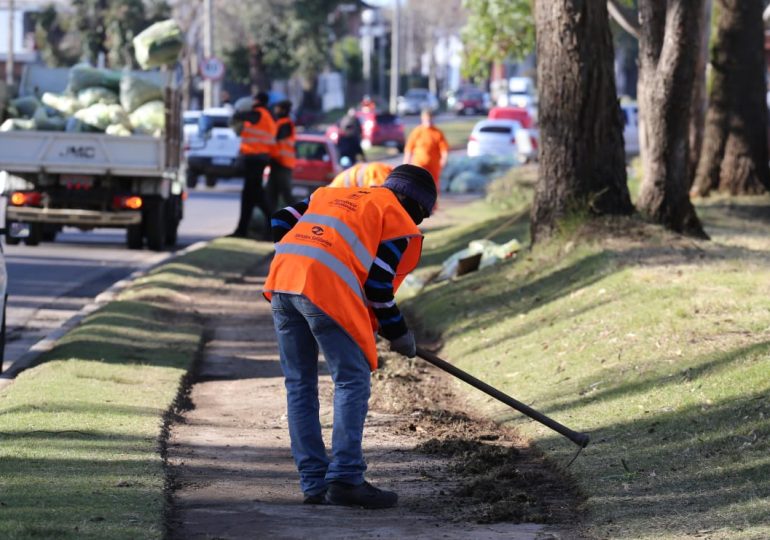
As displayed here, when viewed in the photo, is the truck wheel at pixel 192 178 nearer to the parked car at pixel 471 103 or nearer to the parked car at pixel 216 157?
the parked car at pixel 216 157

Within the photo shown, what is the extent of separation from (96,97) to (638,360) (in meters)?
12.6

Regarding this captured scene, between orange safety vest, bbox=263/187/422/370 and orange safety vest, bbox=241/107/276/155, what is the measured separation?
1404cm

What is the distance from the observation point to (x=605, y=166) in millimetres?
13992

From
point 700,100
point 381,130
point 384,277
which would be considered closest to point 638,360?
point 384,277

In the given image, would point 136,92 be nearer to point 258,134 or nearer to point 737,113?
point 258,134

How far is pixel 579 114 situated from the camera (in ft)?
45.7

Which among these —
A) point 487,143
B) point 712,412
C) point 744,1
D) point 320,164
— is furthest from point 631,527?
point 487,143

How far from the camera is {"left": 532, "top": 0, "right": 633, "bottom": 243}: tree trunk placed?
1388 centimetres

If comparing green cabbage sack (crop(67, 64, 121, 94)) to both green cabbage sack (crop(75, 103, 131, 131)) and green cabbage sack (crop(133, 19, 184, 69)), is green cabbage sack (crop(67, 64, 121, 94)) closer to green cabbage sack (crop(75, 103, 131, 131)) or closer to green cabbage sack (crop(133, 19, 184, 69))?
green cabbage sack (crop(133, 19, 184, 69))

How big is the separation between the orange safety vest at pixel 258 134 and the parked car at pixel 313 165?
7351 mm

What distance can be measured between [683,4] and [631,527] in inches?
359

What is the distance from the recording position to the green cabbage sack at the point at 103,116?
19.6 meters

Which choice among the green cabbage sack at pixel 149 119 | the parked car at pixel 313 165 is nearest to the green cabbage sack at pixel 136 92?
the green cabbage sack at pixel 149 119

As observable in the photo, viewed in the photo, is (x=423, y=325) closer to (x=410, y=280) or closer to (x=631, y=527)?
(x=410, y=280)
